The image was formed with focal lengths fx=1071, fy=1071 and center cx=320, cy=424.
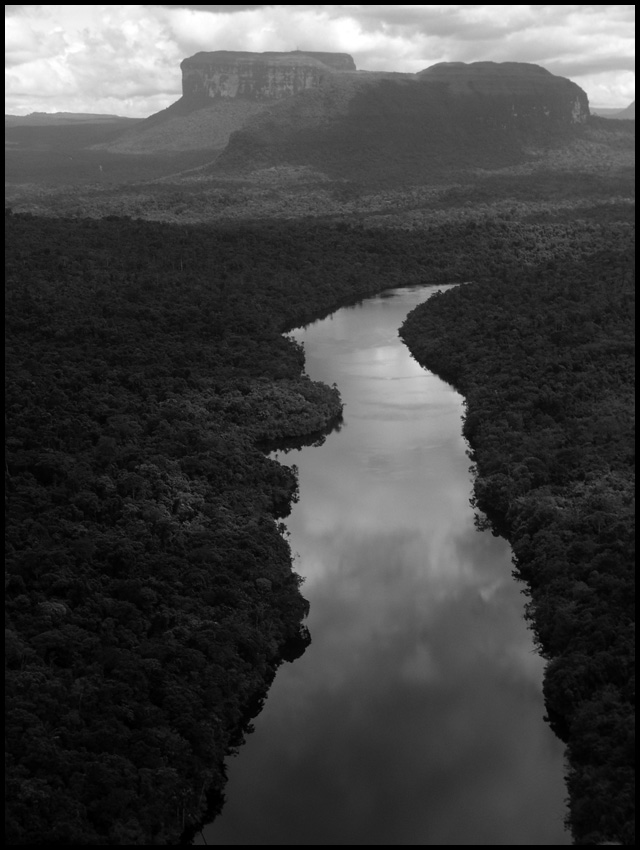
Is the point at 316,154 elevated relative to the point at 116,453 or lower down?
elevated

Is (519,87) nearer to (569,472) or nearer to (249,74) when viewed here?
(249,74)

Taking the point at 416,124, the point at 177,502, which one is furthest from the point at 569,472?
the point at 416,124

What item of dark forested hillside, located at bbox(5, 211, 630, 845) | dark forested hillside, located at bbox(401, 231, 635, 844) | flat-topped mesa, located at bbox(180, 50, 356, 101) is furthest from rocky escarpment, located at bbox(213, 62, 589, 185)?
dark forested hillside, located at bbox(401, 231, 635, 844)

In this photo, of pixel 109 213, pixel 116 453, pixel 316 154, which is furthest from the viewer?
pixel 316 154

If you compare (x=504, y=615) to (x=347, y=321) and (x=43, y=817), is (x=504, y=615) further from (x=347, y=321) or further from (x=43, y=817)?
(x=347, y=321)

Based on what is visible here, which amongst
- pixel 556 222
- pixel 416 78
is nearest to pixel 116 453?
pixel 556 222
